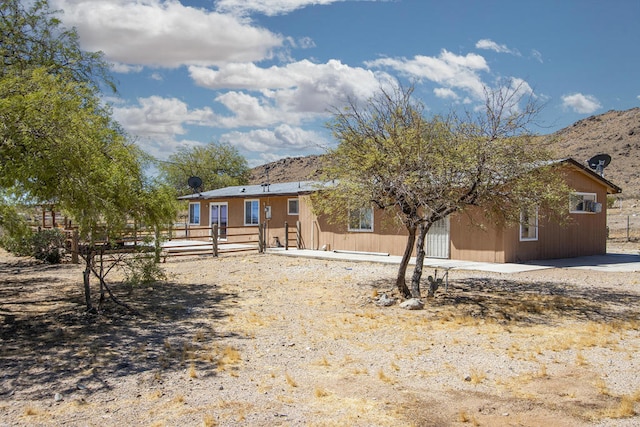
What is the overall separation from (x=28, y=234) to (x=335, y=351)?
17.6ft

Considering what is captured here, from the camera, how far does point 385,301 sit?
392 inches

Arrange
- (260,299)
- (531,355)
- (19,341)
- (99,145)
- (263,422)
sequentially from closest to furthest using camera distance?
(263,422) → (531,355) → (19,341) → (99,145) → (260,299)

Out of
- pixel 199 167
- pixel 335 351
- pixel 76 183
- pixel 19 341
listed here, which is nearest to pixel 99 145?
pixel 76 183

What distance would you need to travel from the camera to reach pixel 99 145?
8406 millimetres

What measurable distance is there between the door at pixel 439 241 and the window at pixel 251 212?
9.50m

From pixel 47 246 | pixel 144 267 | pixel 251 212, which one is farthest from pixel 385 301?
pixel 251 212

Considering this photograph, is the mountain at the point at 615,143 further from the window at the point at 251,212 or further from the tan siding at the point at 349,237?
the tan siding at the point at 349,237

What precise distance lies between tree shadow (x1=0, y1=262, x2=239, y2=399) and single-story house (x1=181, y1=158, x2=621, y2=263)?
3.91m

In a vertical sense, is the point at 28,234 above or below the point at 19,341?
above

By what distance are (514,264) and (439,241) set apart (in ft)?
8.31

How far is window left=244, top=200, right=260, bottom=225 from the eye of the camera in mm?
24891

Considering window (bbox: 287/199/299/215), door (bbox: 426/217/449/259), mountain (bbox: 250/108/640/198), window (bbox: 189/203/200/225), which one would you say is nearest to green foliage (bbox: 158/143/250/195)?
mountain (bbox: 250/108/640/198)

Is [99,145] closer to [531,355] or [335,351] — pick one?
[335,351]

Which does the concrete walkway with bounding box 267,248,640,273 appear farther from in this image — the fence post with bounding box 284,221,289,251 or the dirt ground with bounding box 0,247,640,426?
the dirt ground with bounding box 0,247,640,426
